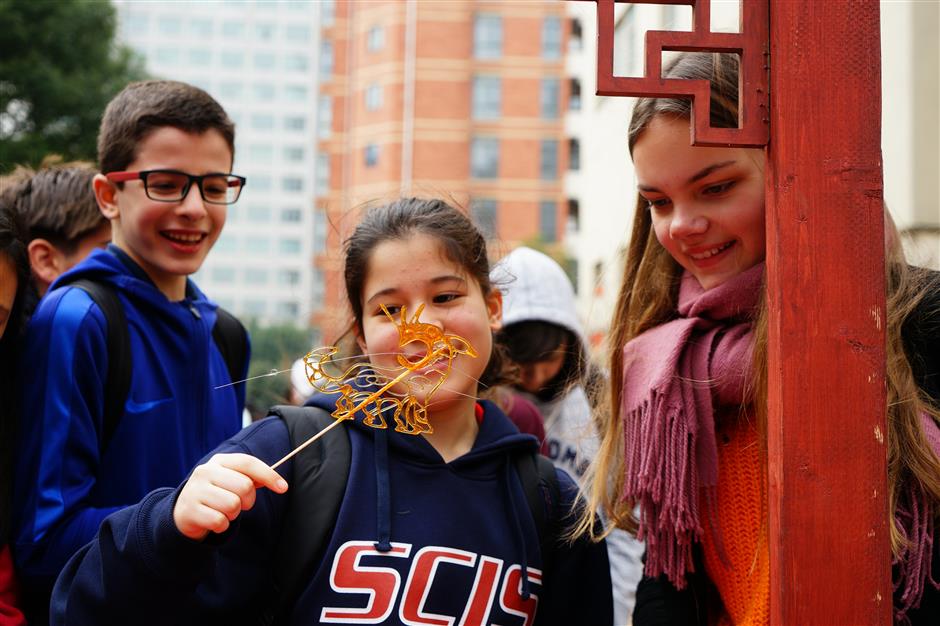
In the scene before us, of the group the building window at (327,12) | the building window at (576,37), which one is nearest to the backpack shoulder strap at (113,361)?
the building window at (576,37)

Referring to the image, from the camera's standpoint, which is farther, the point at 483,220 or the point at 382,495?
the point at 483,220

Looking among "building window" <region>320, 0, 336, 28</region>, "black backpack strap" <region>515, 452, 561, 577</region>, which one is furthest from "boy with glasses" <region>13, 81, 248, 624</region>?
"building window" <region>320, 0, 336, 28</region>

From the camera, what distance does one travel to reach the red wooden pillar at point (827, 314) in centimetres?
137

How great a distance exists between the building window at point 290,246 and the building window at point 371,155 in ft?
44.6

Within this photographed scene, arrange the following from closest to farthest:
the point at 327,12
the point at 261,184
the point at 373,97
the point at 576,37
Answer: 1. the point at 576,37
2. the point at 373,97
3. the point at 327,12
4. the point at 261,184

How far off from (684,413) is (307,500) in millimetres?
704

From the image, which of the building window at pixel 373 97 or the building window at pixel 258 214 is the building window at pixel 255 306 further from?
the building window at pixel 373 97

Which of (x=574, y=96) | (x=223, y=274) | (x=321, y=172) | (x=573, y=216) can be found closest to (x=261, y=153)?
(x=321, y=172)

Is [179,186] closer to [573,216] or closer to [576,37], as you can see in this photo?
[576,37]

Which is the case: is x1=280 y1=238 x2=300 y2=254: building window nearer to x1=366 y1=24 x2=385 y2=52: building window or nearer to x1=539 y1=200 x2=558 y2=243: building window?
x1=366 y1=24 x2=385 y2=52: building window

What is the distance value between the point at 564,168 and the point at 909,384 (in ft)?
114

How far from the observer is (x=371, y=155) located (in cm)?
3691

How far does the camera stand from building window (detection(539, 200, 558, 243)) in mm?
35688

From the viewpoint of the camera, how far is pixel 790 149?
4.53 ft
